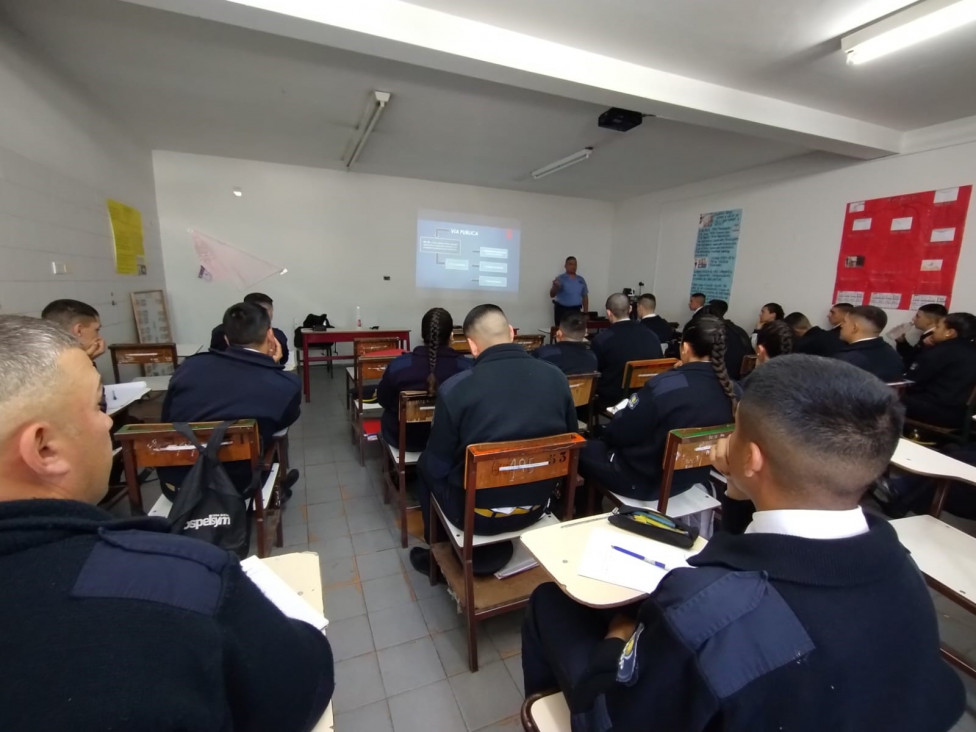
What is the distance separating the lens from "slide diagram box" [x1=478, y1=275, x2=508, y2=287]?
23.2 ft

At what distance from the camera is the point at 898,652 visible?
587 millimetres

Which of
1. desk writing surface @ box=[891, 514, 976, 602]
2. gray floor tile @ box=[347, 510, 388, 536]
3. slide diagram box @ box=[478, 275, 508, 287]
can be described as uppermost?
slide diagram box @ box=[478, 275, 508, 287]

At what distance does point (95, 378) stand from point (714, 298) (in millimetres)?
6593

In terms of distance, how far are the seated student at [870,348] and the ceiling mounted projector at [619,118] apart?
2.26m

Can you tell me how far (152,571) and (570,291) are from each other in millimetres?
6998

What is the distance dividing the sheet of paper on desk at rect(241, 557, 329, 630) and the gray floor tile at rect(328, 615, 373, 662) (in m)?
0.86

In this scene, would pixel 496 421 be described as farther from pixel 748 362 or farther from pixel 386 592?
pixel 748 362

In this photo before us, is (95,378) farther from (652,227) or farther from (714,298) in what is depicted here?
(652,227)

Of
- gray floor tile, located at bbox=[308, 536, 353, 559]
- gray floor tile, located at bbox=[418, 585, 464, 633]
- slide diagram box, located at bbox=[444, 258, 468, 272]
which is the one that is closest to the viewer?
gray floor tile, located at bbox=[418, 585, 464, 633]

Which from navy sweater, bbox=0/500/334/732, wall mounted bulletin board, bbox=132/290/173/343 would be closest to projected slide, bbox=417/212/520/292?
wall mounted bulletin board, bbox=132/290/173/343

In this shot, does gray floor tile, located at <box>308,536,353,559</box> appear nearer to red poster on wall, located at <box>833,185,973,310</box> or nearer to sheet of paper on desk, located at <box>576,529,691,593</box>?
sheet of paper on desk, located at <box>576,529,691,593</box>

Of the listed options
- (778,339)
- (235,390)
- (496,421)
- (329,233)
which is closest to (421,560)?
(496,421)

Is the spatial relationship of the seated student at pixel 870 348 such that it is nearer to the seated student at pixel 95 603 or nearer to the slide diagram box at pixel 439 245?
the seated student at pixel 95 603

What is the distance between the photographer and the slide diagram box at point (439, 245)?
21.7 feet
